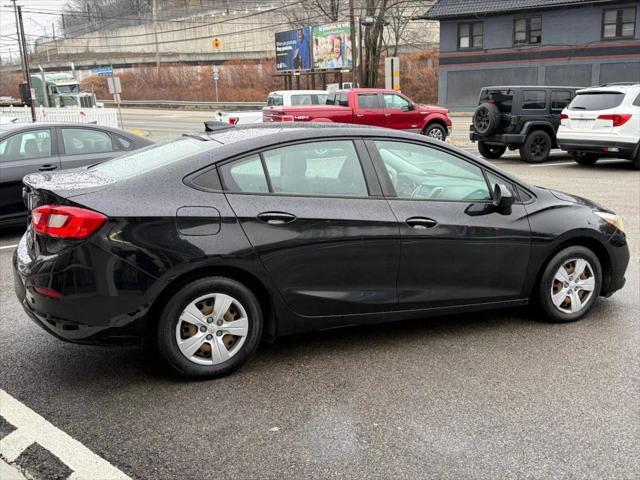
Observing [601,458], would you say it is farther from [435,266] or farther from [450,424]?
[435,266]

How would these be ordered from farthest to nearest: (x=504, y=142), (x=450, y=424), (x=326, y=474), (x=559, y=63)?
(x=559, y=63)
(x=504, y=142)
(x=450, y=424)
(x=326, y=474)

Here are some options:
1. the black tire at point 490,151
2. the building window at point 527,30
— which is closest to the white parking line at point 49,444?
the black tire at point 490,151

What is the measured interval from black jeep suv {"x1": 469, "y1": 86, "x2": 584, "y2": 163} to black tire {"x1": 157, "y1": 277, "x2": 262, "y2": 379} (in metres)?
13.4

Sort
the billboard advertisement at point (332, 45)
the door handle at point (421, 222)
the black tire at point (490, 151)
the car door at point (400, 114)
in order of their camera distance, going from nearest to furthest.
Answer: the door handle at point (421, 222) < the black tire at point (490, 151) < the car door at point (400, 114) < the billboard advertisement at point (332, 45)

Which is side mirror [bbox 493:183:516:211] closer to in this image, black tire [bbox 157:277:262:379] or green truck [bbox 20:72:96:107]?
black tire [bbox 157:277:262:379]

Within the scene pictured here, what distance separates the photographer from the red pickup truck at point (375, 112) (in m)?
18.9

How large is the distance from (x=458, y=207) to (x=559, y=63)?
128 ft

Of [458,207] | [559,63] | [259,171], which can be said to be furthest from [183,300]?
[559,63]

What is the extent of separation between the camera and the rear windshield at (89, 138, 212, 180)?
4.27 m

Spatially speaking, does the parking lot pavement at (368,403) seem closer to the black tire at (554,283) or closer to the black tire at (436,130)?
the black tire at (554,283)

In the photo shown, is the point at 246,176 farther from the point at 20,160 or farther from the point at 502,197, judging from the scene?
the point at 20,160

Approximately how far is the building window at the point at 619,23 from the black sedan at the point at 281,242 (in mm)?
37692

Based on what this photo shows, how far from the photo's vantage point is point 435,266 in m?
A: 4.60

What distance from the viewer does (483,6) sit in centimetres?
4181
